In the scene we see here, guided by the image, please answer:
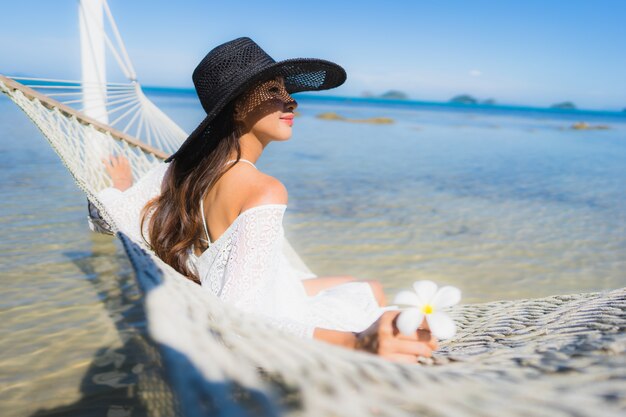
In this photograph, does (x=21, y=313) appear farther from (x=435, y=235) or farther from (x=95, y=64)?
(x=435, y=235)

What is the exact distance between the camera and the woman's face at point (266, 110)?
1341 mm

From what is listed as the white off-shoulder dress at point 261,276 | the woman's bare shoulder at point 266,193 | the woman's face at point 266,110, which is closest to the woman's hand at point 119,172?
the white off-shoulder dress at point 261,276

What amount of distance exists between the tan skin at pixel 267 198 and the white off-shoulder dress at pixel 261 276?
0.04m

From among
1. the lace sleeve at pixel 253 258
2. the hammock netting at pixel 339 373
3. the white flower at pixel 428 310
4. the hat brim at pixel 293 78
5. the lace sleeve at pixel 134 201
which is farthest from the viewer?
the lace sleeve at pixel 134 201

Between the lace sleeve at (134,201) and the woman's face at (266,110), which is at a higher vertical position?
the woman's face at (266,110)

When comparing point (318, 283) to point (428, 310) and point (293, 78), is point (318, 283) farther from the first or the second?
point (428, 310)

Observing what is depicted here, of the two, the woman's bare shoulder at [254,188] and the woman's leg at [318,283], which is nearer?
the woman's bare shoulder at [254,188]

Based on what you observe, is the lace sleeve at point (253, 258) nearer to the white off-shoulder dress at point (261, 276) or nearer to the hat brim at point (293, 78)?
the white off-shoulder dress at point (261, 276)

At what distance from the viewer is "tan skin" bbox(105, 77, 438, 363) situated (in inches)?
35.9

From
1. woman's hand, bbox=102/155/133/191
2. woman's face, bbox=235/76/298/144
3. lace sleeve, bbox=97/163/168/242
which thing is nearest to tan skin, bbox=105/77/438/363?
woman's face, bbox=235/76/298/144

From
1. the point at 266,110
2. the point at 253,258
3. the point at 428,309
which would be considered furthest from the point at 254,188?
the point at 428,309

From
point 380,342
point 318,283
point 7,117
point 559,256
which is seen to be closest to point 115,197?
point 318,283

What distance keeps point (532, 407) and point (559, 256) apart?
3.37 metres

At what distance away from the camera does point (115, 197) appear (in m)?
1.78
